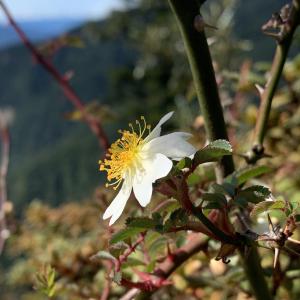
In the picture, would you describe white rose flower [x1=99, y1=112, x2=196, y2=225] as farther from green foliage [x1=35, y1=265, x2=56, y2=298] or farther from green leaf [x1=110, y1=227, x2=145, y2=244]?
green foliage [x1=35, y1=265, x2=56, y2=298]

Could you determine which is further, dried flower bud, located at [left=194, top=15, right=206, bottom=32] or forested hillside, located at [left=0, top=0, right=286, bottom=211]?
forested hillside, located at [left=0, top=0, right=286, bottom=211]

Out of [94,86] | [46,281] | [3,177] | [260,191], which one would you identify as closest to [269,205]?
[260,191]

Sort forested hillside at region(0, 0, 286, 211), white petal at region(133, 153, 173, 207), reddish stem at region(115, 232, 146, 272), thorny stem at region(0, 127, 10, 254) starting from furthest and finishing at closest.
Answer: forested hillside at region(0, 0, 286, 211) < thorny stem at region(0, 127, 10, 254) < reddish stem at region(115, 232, 146, 272) < white petal at region(133, 153, 173, 207)

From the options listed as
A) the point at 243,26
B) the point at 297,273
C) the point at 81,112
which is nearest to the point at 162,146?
the point at 297,273

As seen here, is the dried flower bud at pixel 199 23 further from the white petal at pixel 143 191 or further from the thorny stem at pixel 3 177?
the thorny stem at pixel 3 177

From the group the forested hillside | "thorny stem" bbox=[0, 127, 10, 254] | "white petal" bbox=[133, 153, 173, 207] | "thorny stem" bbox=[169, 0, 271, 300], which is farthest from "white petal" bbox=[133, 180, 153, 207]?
"thorny stem" bbox=[0, 127, 10, 254]

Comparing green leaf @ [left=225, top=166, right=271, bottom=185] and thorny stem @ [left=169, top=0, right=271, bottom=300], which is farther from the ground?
thorny stem @ [left=169, top=0, right=271, bottom=300]

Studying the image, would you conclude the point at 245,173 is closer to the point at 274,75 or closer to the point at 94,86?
the point at 274,75
